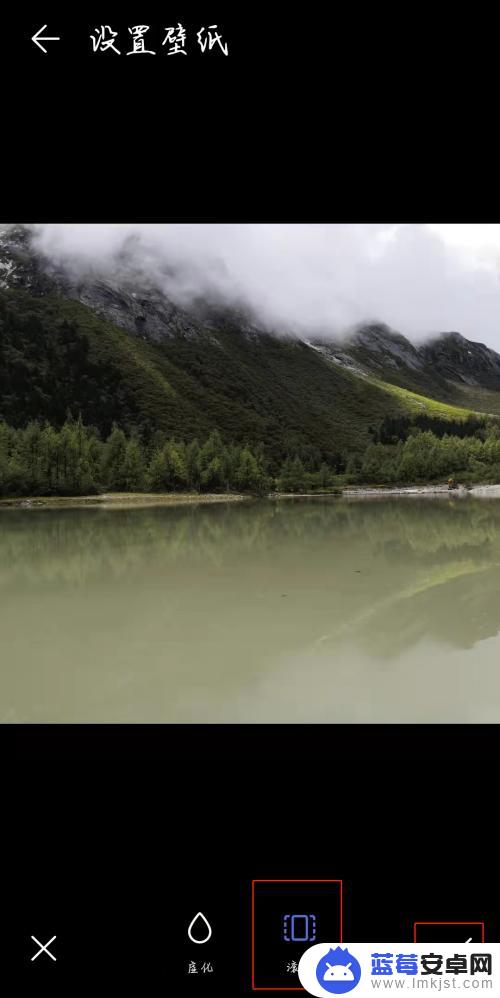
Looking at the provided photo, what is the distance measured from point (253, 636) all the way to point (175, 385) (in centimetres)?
13381

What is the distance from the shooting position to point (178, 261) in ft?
639

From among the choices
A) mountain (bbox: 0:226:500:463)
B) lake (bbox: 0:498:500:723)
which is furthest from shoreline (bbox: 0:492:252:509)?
mountain (bbox: 0:226:500:463)

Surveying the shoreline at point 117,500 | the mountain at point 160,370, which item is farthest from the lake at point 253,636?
the mountain at point 160,370

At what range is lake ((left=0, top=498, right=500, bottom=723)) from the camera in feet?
20.4

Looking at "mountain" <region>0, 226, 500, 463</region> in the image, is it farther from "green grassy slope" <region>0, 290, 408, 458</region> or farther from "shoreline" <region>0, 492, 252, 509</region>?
"shoreline" <region>0, 492, 252, 509</region>

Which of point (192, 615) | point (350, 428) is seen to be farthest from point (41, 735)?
point (350, 428)

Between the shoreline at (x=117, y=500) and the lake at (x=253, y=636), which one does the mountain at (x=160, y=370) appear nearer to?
the shoreline at (x=117, y=500)

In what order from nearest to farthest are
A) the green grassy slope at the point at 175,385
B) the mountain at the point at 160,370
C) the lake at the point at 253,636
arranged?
the lake at the point at 253,636 < the green grassy slope at the point at 175,385 < the mountain at the point at 160,370

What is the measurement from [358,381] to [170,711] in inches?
7458

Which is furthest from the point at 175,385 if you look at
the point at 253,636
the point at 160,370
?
the point at 253,636

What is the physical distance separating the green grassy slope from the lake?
95738 mm

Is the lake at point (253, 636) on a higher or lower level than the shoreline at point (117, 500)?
lower

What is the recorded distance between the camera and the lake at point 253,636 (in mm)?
6219

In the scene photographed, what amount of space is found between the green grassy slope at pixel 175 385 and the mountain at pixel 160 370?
10.7 inches
